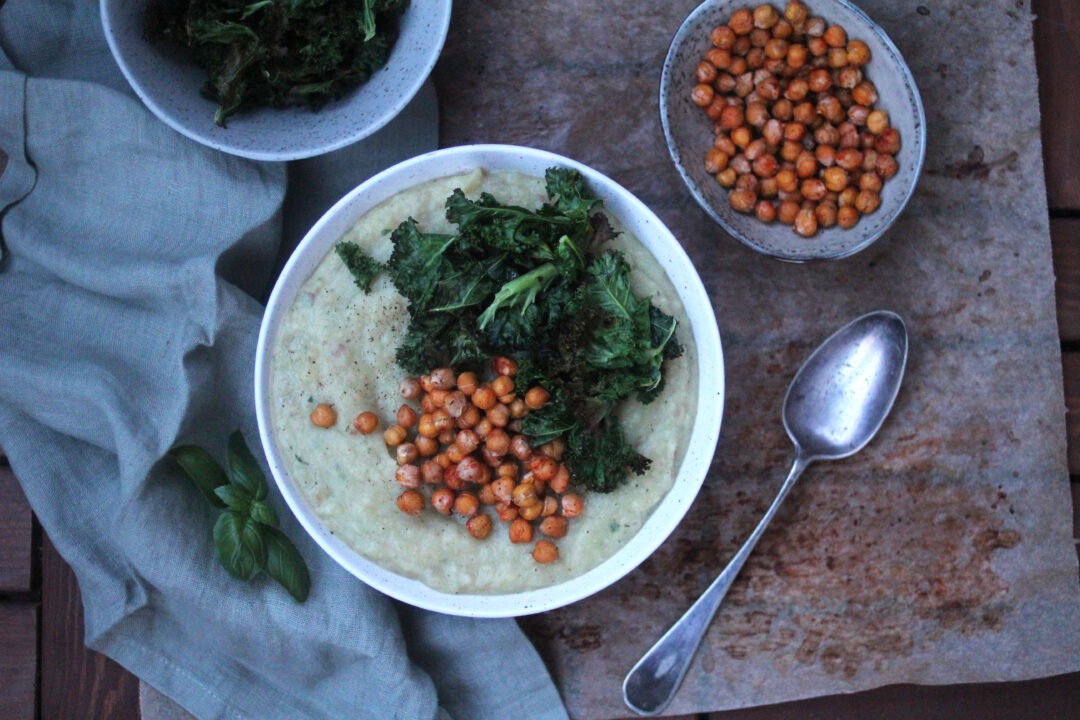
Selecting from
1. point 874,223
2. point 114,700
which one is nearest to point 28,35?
point 114,700

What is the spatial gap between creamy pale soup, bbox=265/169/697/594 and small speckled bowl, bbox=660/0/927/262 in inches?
22.2

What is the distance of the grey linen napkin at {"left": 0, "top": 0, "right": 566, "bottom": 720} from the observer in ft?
11.4

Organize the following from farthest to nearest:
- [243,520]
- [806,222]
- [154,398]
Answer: [806,222] → [154,398] → [243,520]

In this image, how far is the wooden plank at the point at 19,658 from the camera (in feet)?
12.6

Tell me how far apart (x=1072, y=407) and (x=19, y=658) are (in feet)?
15.5

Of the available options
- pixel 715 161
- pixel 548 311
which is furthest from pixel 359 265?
pixel 715 161

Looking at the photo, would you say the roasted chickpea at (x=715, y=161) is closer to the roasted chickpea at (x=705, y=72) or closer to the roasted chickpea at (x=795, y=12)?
the roasted chickpea at (x=705, y=72)

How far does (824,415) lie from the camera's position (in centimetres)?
363

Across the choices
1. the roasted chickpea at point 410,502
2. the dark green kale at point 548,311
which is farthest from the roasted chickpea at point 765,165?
the roasted chickpea at point 410,502

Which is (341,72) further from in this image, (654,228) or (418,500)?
(418,500)

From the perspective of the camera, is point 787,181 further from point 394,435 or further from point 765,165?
point 394,435

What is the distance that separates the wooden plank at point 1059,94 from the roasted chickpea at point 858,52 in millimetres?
950

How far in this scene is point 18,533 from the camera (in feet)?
12.5

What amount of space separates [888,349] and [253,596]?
9.05ft
